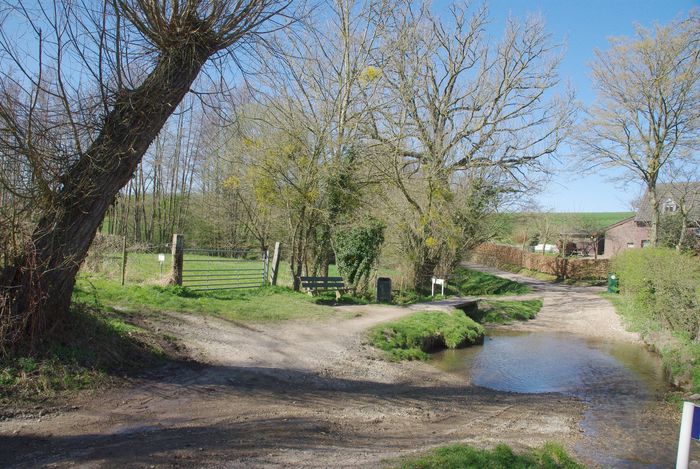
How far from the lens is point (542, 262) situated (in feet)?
142

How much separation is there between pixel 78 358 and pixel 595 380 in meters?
11.3

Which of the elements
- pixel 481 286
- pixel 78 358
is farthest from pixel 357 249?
pixel 481 286

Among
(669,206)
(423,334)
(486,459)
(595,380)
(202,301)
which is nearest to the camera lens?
(486,459)

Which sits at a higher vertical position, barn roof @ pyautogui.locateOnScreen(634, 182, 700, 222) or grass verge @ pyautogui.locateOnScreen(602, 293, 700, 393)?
barn roof @ pyautogui.locateOnScreen(634, 182, 700, 222)

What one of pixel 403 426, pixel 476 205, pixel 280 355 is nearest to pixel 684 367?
pixel 403 426

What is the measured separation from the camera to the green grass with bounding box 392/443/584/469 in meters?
5.14

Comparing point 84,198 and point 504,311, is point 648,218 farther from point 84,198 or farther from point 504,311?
point 84,198

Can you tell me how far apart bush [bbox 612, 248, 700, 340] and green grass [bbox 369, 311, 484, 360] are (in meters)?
5.46

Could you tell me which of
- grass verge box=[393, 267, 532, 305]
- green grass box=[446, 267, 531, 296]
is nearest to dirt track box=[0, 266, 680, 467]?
grass verge box=[393, 267, 532, 305]

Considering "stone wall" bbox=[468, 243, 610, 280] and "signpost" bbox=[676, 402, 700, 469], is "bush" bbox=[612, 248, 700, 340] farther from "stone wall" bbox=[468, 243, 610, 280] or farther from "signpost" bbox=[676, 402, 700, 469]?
"stone wall" bbox=[468, 243, 610, 280]

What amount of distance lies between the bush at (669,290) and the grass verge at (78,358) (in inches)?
517

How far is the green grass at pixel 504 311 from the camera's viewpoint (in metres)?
22.5

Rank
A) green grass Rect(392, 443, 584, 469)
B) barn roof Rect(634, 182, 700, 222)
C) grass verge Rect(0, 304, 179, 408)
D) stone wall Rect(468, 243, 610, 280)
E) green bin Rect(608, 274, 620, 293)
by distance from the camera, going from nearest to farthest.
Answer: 1. green grass Rect(392, 443, 584, 469)
2. grass verge Rect(0, 304, 179, 408)
3. green bin Rect(608, 274, 620, 293)
4. barn roof Rect(634, 182, 700, 222)
5. stone wall Rect(468, 243, 610, 280)

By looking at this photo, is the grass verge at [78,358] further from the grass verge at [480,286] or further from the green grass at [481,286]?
the green grass at [481,286]
